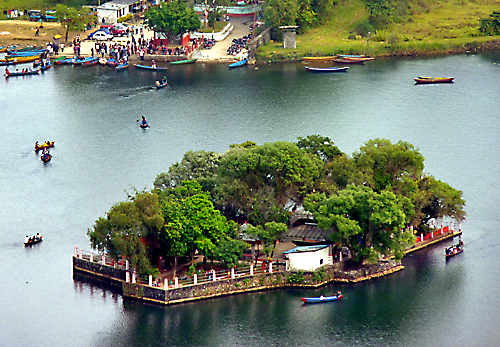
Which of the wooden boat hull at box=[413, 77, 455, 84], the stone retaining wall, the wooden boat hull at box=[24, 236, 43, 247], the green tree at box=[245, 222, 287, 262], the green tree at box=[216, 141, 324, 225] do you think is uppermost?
the wooden boat hull at box=[413, 77, 455, 84]

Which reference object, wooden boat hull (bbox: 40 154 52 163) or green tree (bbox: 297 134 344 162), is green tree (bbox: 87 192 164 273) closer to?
green tree (bbox: 297 134 344 162)

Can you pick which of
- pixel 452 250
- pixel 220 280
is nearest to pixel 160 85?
pixel 452 250

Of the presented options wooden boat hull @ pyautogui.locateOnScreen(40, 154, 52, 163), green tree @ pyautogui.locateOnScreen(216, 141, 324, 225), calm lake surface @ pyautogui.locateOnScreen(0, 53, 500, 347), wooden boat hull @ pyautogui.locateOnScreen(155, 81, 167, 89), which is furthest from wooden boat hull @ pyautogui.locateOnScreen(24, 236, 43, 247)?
wooden boat hull @ pyautogui.locateOnScreen(155, 81, 167, 89)

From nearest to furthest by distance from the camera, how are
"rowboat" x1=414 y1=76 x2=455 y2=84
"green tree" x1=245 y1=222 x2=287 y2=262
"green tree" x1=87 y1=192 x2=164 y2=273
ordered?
1. "green tree" x1=87 y1=192 x2=164 y2=273
2. "green tree" x1=245 y1=222 x2=287 y2=262
3. "rowboat" x1=414 y1=76 x2=455 y2=84

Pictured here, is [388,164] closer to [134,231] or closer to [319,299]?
[319,299]

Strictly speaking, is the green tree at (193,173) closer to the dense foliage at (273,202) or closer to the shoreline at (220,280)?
the dense foliage at (273,202)

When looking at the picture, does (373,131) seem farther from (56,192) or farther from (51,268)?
(51,268)
